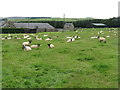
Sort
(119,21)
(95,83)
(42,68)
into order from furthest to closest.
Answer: (119,21), (42,68), (95,83)

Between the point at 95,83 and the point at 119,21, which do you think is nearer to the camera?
the point at 95,83

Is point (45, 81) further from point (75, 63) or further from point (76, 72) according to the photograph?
point (75, 63)

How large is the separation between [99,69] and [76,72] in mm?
1456

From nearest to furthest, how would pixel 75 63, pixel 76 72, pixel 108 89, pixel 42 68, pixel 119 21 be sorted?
1. pixel 108 89
2. pixel 76 72
3. pixel 42 68
4. pixel 75 63
5. pixel 119 21

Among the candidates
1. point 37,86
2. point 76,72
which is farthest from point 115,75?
point 37,86

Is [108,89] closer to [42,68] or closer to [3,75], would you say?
[42,68]

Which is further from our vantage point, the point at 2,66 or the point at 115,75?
the point at 2,66

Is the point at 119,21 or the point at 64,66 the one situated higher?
the point at 119,21

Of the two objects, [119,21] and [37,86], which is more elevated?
[119,21]

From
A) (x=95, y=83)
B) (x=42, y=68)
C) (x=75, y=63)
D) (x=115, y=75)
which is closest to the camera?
(x=95, y=83)

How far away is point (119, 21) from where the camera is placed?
367 feet

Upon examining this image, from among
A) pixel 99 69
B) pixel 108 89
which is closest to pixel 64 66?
pixel 99 69

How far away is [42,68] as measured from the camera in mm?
11367

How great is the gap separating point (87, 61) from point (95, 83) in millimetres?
4521
